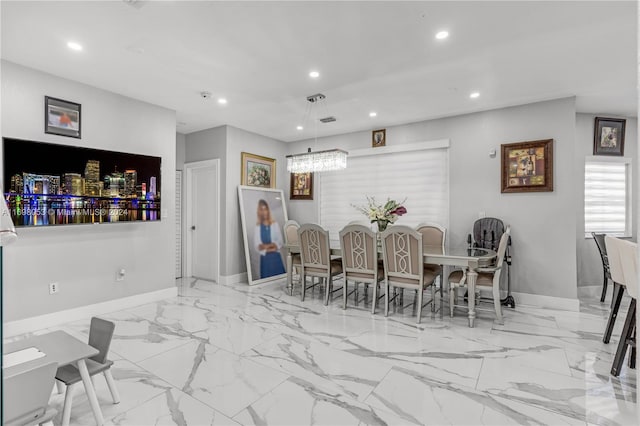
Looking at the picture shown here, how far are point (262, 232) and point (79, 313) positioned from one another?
2885 millimetres

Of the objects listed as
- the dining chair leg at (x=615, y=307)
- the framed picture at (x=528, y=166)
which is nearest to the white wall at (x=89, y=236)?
the framed picture at (x=528, y=166)

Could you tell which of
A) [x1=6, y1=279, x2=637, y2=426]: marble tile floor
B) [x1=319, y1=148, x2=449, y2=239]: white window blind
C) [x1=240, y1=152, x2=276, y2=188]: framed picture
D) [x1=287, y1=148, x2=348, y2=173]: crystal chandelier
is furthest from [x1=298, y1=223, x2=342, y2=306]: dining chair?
[x1=240, y1=152, x2=276, y2=188]: framed picture

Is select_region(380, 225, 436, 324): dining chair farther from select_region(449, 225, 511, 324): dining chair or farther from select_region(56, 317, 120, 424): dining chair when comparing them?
select_region(56, 317, 120, 424): dining chair

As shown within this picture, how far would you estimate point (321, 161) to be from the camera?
436cm

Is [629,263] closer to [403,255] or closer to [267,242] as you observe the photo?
[403,255]

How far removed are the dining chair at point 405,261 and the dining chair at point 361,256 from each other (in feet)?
0.50

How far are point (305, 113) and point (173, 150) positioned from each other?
2.00 metres

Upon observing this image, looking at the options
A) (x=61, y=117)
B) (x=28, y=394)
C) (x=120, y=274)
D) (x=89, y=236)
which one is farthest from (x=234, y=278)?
(x=28, y=394)

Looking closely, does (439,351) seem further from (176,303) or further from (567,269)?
(176,303)

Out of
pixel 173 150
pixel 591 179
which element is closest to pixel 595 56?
pixel 591 179

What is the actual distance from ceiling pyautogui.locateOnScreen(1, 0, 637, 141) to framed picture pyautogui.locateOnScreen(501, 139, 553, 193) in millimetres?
630

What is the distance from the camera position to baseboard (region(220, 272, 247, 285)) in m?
5.39

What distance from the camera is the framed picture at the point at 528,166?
13.7ft

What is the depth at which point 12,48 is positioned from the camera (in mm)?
2896
